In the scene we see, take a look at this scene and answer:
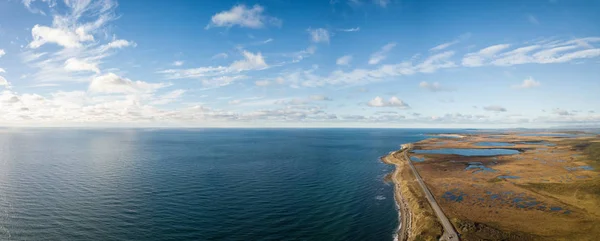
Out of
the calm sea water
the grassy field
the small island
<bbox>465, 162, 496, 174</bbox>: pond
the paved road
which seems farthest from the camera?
<bbox>465, 162, 496, 174</bbox>: pond

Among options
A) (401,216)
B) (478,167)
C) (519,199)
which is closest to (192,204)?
(401,216)

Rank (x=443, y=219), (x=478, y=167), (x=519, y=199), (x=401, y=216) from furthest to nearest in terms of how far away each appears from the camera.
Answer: (x=478, y=167), (x=519, y=199), (x=401, y=216), (x=443, y=219)

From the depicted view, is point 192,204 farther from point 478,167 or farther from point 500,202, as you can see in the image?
point 478,167

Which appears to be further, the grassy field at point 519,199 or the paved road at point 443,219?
the grassy field at point 519,199

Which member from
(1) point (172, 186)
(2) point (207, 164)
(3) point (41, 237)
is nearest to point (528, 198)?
(1) point (172, 186)

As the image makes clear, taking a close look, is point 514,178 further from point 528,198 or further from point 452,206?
point 452,206

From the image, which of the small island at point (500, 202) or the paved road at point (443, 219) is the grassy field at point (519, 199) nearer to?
the small island at point (500, 202)

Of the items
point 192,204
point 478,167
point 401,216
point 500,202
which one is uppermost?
point 478,167

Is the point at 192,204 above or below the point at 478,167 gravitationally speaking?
below

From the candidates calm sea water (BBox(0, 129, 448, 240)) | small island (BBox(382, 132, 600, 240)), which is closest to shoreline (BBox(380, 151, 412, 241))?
small island (BBox(382, 132, 600, 240))

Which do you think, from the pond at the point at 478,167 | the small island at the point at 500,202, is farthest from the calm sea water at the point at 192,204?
the pond at the point at 478,167

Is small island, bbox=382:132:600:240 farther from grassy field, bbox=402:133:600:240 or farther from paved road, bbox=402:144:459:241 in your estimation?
paved road, bbox=402:144:459:241
